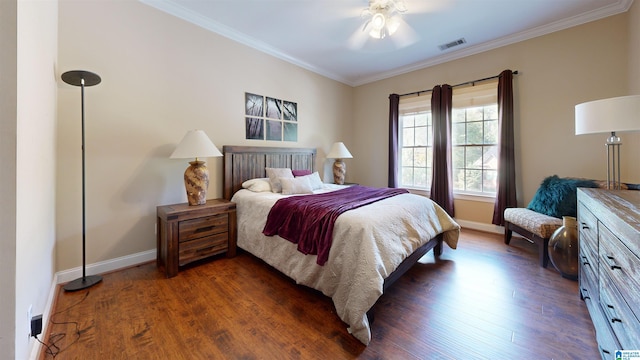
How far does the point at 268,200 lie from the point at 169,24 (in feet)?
7.55

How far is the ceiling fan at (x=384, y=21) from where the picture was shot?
7.89ft

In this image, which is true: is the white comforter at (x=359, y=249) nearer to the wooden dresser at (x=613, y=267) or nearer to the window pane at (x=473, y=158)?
the wooden dresser at (x=613, y=267)

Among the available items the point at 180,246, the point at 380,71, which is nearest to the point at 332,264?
the point at 180,246

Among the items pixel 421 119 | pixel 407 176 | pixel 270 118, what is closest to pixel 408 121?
pixel 421 119

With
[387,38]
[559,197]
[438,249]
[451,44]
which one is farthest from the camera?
[451,44]

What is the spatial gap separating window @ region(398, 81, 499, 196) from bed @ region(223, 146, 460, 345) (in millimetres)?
1616

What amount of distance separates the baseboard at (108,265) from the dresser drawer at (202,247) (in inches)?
23.6

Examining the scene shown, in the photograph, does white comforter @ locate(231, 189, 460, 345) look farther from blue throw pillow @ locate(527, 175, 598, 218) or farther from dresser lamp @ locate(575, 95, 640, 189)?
dresser lamp @ locate(575, 95, 640, 189)

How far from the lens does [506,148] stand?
132 inches

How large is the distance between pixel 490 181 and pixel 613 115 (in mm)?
2130

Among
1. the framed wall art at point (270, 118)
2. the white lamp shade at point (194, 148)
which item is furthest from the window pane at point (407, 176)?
the white lamp shade at point (194, 148)

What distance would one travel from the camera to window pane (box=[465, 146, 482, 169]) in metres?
3.74

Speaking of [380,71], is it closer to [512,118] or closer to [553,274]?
[512,118]

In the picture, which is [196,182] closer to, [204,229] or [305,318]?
[204,229]
